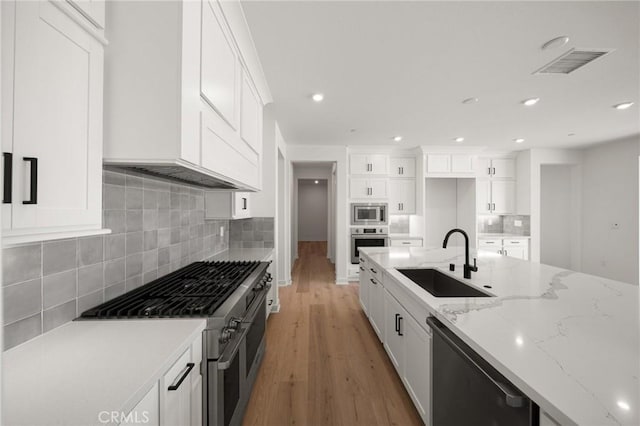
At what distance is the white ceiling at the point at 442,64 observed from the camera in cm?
167

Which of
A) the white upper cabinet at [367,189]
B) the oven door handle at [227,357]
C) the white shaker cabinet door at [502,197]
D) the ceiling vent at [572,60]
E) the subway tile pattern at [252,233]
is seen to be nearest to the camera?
the oven door handle at [227,357]

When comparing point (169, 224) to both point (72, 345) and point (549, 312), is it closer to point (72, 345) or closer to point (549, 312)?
point (72, 345)

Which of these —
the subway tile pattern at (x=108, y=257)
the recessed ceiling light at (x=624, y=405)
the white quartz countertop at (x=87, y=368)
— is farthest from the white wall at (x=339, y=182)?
the recessed ceiling light at (x=624, y=405)

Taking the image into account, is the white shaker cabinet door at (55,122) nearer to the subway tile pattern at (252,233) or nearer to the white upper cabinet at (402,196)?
the subway tile pattern at (252,233)

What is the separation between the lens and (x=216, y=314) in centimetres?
122

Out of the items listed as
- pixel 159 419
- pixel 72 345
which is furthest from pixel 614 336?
pixel 72 345

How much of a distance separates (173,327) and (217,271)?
904mm

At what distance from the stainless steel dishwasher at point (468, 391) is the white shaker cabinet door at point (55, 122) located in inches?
57.3

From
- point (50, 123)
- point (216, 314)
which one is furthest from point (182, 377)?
point (50, 123)

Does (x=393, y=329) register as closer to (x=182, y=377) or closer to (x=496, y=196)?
(x=182, y=377)

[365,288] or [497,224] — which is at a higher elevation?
[497,224]

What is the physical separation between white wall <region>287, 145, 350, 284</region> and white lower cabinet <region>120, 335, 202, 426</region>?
3.93 m

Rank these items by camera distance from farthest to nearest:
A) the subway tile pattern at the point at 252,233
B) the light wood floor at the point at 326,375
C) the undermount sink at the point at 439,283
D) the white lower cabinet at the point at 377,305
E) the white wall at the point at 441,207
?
the white wall at the point at 441,207
the subway tile pattern at the point at 252,233
the white lower cabinet at the point at 377,305
the undermount sink at the point at 439,283
the light wood floor at the point at 326,375

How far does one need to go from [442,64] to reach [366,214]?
3.10 meters
